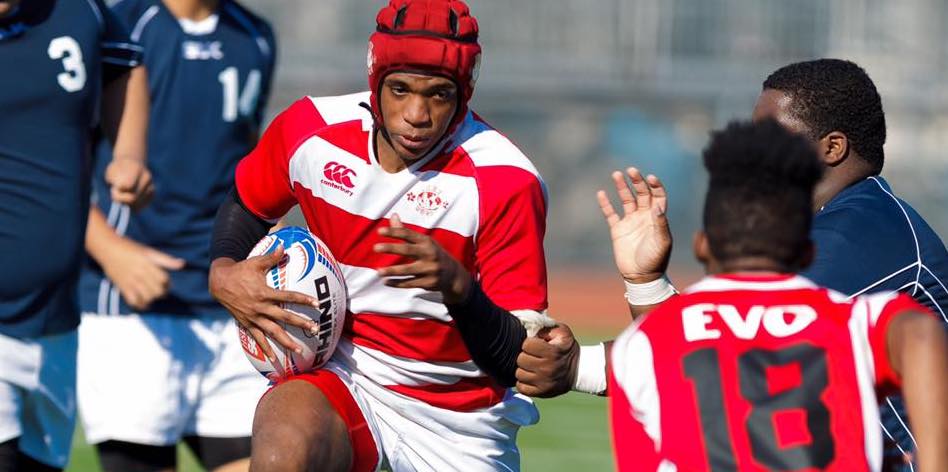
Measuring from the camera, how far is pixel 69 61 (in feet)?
18.4

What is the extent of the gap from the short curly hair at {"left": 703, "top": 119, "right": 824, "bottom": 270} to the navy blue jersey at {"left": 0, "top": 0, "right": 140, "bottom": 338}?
2.77 meters

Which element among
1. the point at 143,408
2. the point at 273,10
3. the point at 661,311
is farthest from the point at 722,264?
the point at 273,10

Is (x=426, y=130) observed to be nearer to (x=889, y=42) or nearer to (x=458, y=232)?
(x=458, y=232)

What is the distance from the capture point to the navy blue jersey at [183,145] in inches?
284

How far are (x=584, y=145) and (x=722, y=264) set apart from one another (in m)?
16.5

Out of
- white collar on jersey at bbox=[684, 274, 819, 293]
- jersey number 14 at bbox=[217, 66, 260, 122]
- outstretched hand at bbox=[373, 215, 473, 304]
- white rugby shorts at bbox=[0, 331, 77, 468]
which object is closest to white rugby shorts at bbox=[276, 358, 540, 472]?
outstretched hand at bbox=[373, 215, 473, 304]

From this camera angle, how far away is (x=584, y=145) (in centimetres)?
2014

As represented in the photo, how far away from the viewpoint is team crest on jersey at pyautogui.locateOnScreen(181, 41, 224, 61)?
23.8 feet

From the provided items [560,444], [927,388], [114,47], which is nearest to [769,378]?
[927,388]

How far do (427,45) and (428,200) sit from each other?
→ 0.50m

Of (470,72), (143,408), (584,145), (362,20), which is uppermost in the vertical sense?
(470,72)

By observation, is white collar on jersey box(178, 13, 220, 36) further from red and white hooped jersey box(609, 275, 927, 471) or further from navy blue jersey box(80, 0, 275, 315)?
red and white hooped jersey box(609, 275, 927, 471)

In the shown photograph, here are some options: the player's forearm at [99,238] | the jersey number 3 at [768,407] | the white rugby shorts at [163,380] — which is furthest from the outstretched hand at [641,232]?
the player's forearm at [99,238]

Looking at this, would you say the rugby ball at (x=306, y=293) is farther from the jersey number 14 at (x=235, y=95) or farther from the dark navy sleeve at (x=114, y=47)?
the jersey number 14 at (x=235, y=95)
